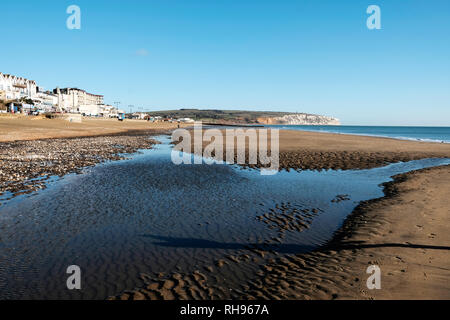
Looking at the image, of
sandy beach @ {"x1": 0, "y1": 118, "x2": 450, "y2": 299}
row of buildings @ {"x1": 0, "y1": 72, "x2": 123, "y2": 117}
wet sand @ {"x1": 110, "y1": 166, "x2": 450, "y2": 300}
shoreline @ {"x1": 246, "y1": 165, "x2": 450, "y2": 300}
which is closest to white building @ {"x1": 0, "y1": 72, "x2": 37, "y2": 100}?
row of buildings @ {"x1": 0, "y1": 72, "x2": 123, "y2": 117}

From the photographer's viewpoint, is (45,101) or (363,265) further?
(45,101)

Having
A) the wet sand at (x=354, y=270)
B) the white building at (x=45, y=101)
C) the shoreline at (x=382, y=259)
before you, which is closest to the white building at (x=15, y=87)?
the white building at (x=45, y=101)

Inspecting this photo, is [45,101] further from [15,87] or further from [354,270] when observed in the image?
[354,270]

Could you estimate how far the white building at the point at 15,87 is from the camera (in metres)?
105

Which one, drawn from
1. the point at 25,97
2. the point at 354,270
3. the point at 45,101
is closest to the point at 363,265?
the point at 354,270

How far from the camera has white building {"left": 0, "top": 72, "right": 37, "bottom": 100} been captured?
105 metres

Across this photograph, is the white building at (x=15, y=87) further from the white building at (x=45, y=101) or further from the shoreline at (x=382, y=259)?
the shoreline at (x=382, y=259)

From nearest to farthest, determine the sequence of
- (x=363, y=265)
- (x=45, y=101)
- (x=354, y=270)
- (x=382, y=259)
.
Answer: (x=354, y=270) < (x=363, y=265) < (x=382, y=259) < (x=45, y=101)

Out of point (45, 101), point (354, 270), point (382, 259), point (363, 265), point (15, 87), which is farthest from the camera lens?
point (45, 101)

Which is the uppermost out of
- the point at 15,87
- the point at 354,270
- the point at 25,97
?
the point at 15,87

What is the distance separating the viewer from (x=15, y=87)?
117m

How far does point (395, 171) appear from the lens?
911 inches

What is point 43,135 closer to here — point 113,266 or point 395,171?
point 113,266

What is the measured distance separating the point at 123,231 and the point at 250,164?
16.8m
